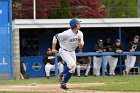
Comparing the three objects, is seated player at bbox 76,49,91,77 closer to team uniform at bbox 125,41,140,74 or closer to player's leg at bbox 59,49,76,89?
team uniform at bbox 125,41,140,74

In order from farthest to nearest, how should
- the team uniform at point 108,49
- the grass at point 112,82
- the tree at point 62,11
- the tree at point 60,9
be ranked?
1. the tree at point 62,11
2. the tree at point 60,9
3. the team uniform at point 108,49
4. the grass at point 112,82

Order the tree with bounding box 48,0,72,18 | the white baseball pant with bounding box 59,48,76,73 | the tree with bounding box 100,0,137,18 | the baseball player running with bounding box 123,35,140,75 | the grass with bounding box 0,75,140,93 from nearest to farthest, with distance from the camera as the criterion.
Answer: the white baseball pant with bounding box 59,48,76,73
the grass with bounding box 0,75,140,93
the baseball player running with bounding box 123,35,140,75
the tree with bounding box 48,0,72,18
the tree with bounding box 100,0,137,18

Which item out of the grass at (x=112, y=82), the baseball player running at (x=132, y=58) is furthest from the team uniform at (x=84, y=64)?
the grass at (x=112, y=82)

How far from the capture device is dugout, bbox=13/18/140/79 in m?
23.9

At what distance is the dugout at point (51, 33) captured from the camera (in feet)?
78.3

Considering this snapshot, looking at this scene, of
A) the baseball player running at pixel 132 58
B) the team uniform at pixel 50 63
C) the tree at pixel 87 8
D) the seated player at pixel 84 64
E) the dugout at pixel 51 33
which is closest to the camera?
the baseball player running at pixel 132 58

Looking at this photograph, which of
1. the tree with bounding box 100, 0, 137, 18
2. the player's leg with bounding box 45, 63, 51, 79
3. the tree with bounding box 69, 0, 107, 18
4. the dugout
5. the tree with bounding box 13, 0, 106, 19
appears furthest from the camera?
the tree with bounding box 100, 0, 137, 18

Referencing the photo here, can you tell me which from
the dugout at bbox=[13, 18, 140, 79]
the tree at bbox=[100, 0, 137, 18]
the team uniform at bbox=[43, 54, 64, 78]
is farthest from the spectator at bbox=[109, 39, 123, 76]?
the tree at bbox=[100, 0, 137, 18]

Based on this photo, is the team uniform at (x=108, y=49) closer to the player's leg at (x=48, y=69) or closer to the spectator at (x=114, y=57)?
the spectator at (x=114, y=57)

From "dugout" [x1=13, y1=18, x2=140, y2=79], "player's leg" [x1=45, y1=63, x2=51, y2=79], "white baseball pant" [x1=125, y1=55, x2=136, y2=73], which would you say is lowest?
"player's leg" [x1=45, y1=63, x2=51, y2=79]

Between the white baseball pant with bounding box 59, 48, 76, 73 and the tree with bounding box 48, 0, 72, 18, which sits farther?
the tree with bounding box 48, 0, 72, 18

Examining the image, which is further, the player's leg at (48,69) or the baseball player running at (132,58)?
the baseball player running at (132,58)

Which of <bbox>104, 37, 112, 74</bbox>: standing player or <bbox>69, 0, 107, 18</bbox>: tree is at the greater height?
<bbox>69, 0, 107, 18</bbox>: tree

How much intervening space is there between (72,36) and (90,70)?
1166 cm
